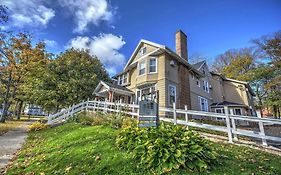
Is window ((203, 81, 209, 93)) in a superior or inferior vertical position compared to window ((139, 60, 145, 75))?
inferior

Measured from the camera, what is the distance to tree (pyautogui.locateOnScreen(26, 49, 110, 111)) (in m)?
22.3

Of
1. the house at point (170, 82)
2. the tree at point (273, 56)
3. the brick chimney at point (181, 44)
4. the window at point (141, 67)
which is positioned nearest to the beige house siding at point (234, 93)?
the house at point (170, 82)

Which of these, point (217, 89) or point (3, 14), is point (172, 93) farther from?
point (3, 14)

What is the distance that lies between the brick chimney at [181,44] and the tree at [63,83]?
12.6 meters

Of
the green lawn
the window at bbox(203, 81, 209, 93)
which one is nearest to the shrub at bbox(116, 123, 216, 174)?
the green lawn

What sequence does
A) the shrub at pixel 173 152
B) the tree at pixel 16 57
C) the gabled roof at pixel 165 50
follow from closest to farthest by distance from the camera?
the shrub at pixel 173 152 < the gabled roof at pixel 165 50 < the tree at pixel 16 57

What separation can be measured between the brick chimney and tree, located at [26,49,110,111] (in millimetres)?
12577

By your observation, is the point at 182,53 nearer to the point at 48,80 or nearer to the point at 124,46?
the point at 124,46

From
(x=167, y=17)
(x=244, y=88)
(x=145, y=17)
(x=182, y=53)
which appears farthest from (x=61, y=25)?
(x=244, y=88)

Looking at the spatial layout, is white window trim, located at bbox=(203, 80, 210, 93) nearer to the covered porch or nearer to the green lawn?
the covered porch

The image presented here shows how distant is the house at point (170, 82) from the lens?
17.0 m

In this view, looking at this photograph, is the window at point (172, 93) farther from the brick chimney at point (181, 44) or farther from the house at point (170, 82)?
the brick chimney at point (181, 44)

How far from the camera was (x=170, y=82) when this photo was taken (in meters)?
17.1

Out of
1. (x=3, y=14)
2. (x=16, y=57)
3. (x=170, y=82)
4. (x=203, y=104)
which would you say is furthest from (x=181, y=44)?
(x=16, y=57)
